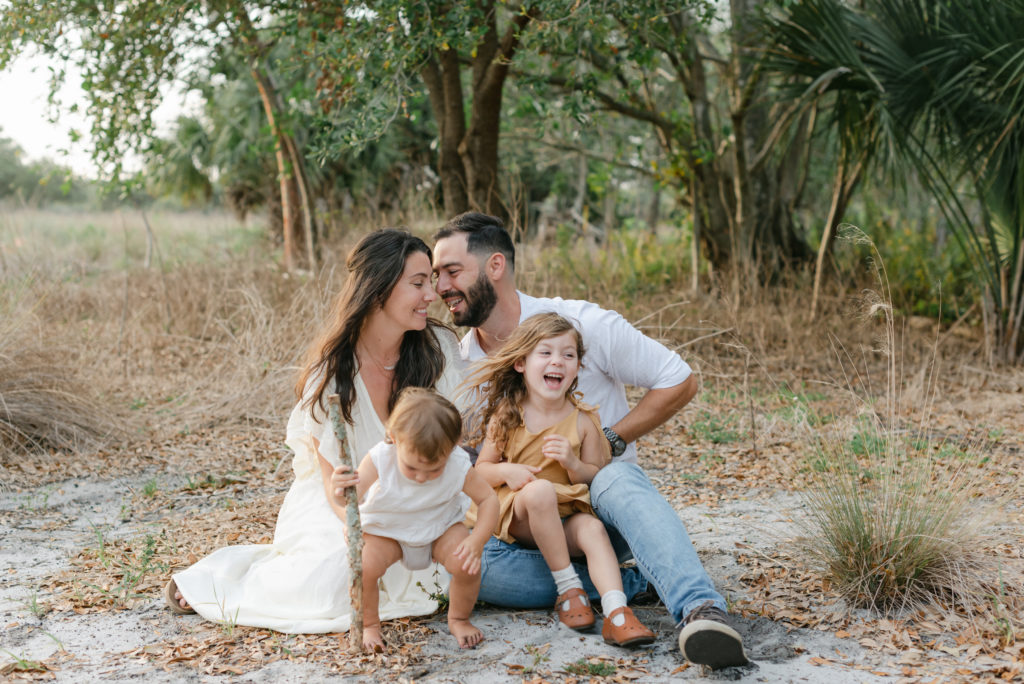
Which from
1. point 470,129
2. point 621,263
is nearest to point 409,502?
point 470,129

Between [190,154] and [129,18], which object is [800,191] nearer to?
[129,18]

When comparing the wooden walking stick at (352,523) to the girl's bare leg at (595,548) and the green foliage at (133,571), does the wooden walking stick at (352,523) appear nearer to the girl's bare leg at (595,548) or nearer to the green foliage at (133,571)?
the girl's bare leg at (595,548)

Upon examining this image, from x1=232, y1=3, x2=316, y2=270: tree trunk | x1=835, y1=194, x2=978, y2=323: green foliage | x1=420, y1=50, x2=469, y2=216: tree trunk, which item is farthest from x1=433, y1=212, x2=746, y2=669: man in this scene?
x1=835, y1=194, x2=978, y2=323: green foliage

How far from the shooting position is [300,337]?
669cm

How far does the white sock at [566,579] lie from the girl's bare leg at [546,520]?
18 millimetres

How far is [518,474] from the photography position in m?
3.17

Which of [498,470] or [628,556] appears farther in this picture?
[628,556]

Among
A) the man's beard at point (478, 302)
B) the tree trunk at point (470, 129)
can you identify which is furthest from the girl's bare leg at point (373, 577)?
the tree trunk at point (470, 129)

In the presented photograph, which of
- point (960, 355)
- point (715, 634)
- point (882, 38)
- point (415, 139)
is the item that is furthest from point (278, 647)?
point (415, 139)

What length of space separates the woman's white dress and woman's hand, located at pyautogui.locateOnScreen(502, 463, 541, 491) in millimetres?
453

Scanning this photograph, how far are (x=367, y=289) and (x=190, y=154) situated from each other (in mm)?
15538

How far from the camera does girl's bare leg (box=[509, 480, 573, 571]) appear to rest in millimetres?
3074

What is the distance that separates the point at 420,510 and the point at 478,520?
193 mm

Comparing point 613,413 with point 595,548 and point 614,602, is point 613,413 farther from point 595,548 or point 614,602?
point 614,602
